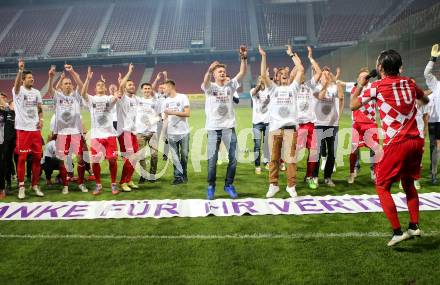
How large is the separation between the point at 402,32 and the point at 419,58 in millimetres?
2222

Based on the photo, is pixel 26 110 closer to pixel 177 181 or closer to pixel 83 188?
pixel 83 188

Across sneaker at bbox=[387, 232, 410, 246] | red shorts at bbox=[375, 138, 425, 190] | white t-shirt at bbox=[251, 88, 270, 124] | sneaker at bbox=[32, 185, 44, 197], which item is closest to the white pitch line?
sneaker at bbox=[387, 232, 410, 246]

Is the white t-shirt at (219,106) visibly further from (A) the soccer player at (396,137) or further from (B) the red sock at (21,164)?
(B) the red sock at (21,164)

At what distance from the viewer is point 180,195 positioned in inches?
286

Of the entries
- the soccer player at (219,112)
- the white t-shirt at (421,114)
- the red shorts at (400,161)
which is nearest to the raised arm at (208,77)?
the soccer player at (219,112)

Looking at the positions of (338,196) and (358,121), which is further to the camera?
(358,121)

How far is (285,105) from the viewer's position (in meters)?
6.85

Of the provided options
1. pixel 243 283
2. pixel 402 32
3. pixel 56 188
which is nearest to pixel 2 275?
pixel 243 283

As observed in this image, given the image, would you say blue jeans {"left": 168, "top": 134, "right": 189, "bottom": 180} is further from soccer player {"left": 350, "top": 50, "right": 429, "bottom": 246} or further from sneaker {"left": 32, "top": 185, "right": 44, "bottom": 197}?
soccer player {"left": 350, "top": 50, "right": 429, "bottom": 246}

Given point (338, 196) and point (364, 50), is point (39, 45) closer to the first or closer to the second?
point (364, 50)

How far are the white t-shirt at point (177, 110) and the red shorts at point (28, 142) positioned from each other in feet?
8.55

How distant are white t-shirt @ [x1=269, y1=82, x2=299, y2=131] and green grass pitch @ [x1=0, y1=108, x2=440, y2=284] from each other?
6.17ft

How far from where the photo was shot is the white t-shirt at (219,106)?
6703 mm

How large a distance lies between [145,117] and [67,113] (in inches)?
69.1
